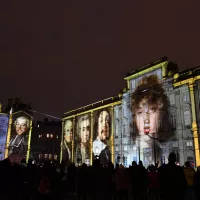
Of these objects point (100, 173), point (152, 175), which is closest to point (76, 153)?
point (152, 175)

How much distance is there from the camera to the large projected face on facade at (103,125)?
4605 cm

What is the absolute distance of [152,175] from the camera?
1373 cm

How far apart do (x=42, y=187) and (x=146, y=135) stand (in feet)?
106

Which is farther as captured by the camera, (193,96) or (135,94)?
(135,94)

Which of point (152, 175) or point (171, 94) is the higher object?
point (171, 94)

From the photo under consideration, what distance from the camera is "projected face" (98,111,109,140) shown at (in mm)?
46034

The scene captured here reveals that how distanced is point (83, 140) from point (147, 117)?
17.7 metres

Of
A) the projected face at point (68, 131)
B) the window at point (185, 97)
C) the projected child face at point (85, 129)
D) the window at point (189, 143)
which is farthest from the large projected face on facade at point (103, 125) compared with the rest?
the window at point (189, 143)

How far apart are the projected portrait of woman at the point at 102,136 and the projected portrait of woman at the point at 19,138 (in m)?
21.3

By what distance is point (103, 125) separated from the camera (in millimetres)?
46750

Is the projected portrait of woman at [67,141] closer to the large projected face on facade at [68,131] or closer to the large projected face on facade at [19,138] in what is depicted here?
the large projected face on facade at [68,131]

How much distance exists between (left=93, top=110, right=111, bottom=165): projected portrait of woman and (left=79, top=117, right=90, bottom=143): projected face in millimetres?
2597

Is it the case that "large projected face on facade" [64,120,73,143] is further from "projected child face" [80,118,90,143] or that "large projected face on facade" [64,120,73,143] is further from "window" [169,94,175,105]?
"window" [169,94,175,105]

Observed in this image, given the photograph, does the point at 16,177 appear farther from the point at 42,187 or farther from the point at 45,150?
the point at 45,150
